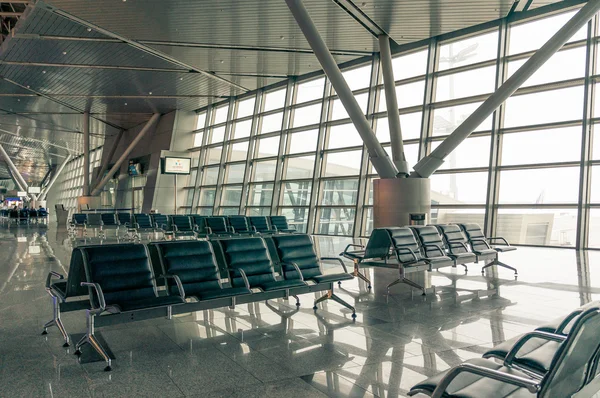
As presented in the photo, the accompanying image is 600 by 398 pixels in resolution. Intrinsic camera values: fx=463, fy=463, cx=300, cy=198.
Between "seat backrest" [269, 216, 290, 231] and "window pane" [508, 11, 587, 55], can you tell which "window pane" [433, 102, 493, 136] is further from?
"seat backrest" [269, 216, 290, 231]

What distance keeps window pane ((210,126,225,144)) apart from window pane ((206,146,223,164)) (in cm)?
43

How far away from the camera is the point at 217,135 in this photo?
82.8ft

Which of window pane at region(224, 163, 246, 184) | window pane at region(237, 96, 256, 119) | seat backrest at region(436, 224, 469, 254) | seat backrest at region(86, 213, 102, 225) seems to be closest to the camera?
seat backrest at region(436, 224, 469, 254)

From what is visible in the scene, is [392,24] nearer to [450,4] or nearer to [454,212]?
[450,4]

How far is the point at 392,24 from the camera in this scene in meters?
13.6

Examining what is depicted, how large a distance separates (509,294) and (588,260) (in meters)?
4.54

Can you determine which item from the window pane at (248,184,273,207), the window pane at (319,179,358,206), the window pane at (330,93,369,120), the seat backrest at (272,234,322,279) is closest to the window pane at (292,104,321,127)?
the window pane at (330,93,369,120)

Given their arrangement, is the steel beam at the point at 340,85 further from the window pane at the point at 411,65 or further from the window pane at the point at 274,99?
the window pane at the point at 274,99

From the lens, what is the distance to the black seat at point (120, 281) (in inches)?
150

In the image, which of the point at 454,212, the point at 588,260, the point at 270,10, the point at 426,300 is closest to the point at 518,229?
the point at 454,212

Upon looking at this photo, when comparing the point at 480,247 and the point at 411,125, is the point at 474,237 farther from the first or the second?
the point at 411,125

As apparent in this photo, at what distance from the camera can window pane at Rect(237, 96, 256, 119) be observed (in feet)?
75.7

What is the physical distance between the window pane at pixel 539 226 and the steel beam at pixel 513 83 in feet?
9.63

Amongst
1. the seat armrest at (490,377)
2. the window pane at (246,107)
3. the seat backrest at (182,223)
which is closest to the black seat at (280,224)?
the seat backrest at (182,223)
